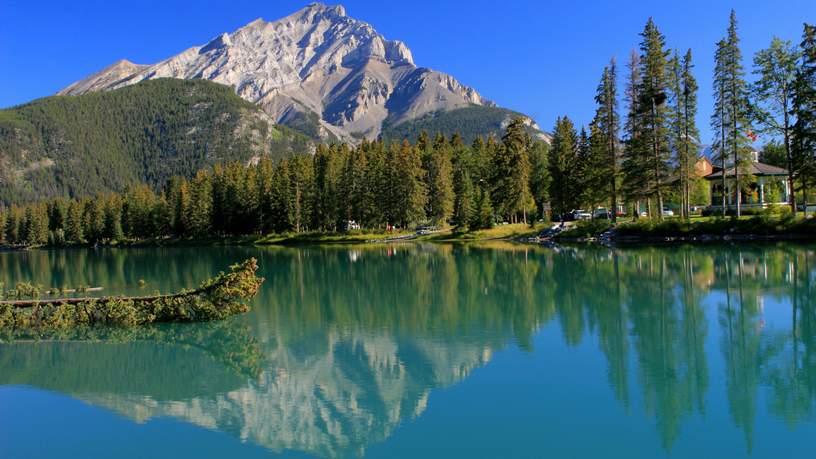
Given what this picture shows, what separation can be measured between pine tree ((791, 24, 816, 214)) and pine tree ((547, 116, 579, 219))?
3018cm

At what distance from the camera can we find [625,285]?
1086 inches

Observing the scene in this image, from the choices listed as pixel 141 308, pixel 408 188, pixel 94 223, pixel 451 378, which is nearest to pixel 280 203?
pixel 408 188

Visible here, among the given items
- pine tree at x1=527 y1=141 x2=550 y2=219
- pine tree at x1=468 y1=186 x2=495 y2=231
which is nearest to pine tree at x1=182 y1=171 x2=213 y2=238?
pine tree at x1=468 y1=186 x2=495 y2=231

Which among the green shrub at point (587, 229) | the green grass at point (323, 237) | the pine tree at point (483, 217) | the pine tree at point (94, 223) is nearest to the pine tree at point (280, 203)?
the green grass at point (323, 237)

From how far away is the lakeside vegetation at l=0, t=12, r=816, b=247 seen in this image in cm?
5131

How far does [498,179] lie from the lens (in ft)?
255

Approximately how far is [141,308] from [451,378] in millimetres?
14658

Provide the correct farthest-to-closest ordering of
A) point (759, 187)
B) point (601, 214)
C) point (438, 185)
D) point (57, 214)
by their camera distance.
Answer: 1. point (57, 214)
2. point (438, 185)
3. point (601, 214)
4. point (759, 187)

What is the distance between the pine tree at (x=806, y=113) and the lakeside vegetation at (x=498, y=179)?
9 centimetres

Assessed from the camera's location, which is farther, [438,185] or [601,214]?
[438,185]

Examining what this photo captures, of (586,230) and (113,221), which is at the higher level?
(113,221)

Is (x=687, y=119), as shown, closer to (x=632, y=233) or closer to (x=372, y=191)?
(x=632, y=233)

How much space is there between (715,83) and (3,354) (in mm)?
54706

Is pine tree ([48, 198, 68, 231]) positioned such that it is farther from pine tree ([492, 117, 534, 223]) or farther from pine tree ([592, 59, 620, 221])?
pine tree ([592, 59, 620, 221])
